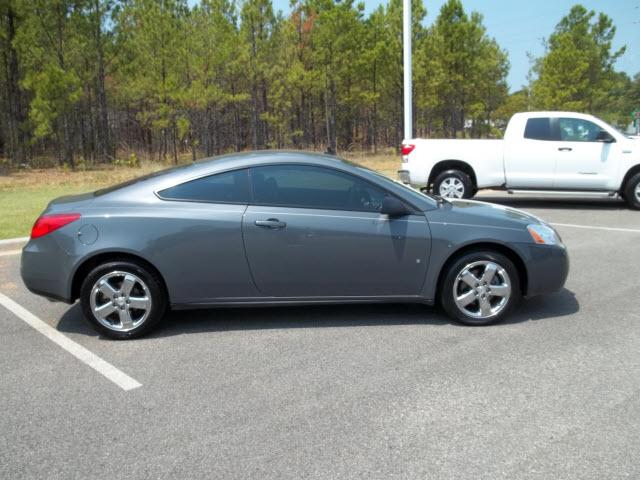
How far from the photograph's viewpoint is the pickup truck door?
11.4m

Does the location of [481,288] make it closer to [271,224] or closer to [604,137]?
[271,224]

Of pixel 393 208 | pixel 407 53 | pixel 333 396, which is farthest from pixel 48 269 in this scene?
pixel 407 53

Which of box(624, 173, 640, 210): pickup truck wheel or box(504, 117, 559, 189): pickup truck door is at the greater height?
box(504, 117, 559, 189): pickup truck door

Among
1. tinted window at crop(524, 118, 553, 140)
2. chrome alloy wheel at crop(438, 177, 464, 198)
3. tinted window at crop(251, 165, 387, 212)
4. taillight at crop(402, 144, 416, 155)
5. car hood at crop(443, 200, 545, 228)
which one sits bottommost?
chrome alloy wheel at crop(438, 177, 464, 198)

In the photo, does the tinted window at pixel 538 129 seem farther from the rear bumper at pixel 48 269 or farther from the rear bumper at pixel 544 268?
the rear bumper at pixel 48 269

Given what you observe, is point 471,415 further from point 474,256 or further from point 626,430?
point 474,256

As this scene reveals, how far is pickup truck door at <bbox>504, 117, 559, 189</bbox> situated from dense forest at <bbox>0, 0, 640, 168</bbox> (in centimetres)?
2018

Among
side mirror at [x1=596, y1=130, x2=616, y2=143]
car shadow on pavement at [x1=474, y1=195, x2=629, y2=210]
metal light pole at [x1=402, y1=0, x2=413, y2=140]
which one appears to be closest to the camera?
side mirror at [x1=596, y1=130, x2=616, y2=143]

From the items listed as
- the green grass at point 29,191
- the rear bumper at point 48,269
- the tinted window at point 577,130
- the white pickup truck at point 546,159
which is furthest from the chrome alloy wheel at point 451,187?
the rear bumper at point 48,269

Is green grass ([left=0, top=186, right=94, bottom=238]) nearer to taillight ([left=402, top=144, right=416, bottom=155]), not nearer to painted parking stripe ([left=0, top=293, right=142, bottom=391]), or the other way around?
painted parking stripe ([left=0, top=293, right=142, bottom=391])

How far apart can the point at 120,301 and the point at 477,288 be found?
2.93m

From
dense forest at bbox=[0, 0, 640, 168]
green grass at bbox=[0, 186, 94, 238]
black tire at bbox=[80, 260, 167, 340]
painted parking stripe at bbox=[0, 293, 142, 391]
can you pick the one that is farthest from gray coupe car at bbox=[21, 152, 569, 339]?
dense forest at bbox=[0, 0, 640, 168]

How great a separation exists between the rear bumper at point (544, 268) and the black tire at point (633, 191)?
7.36m

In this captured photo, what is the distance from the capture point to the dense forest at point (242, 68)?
28.9 m
